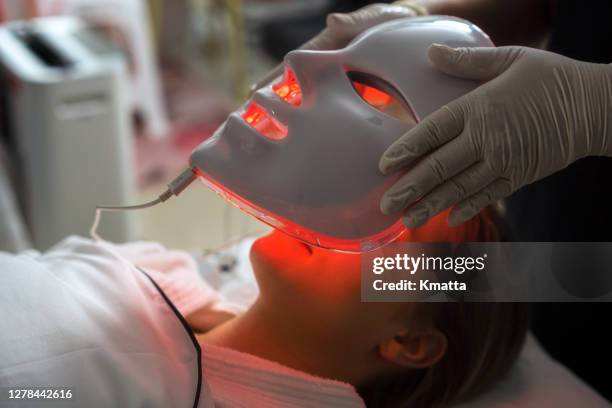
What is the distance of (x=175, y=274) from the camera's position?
1362 millimetres

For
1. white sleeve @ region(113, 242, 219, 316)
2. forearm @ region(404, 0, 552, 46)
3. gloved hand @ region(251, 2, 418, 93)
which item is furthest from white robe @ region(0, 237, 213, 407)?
forearm @ region(404, 0, 552, 46)

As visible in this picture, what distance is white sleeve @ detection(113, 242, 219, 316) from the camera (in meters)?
1.30

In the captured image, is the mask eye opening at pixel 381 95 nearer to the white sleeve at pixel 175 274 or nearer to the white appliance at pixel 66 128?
the white sleeve at pixel 175 274

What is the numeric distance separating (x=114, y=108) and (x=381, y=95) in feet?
3.89

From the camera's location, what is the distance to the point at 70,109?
1991 millimetres

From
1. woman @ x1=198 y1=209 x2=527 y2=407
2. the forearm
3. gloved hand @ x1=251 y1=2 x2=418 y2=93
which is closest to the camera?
woman @ x1=198 y1=209 x2=527 y2=407

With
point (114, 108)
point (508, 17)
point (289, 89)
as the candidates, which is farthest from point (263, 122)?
point (114, 108)

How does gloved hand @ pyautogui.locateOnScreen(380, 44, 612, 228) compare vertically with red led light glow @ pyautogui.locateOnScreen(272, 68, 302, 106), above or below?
below

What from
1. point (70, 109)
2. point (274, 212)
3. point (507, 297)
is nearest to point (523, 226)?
point (507, 297)

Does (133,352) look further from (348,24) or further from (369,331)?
(348,24)

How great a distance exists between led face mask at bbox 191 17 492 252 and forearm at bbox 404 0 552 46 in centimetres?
40

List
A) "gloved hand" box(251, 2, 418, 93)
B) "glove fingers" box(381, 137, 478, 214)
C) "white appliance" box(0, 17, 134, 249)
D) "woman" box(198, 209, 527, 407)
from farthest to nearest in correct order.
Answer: "white appliance" box(0, 17, 134, 249) → "gloved hand" box(251, 2, 418, 93) → "woman" box(198, 209, 527, 407) → "glove fingers" box(381, 137, 478, 214)

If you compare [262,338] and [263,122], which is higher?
[263,122]

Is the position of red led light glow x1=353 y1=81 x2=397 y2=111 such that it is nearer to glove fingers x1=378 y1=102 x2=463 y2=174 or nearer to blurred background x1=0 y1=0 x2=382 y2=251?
glove fingers x1=378 y1=102 x2=463 y2=174
